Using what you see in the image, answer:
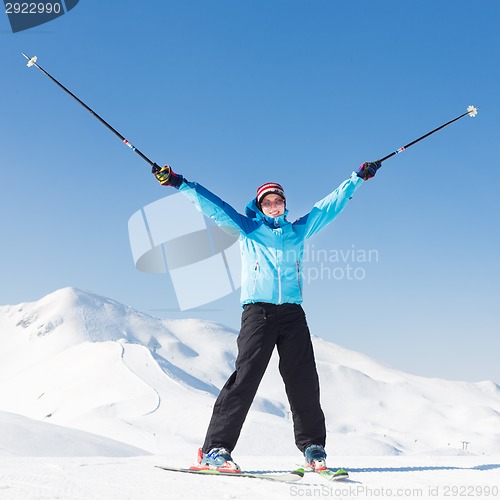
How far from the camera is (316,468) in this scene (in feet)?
16.6

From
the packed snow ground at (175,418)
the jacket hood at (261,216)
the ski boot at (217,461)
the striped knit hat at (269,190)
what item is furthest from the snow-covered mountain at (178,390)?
the striped knit hat at (269,190)

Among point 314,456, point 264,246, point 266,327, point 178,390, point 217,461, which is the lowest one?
point 217,461

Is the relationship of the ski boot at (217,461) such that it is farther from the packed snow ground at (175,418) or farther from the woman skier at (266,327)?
the packed snow ground at (175,418)

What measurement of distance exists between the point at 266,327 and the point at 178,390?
4982cm

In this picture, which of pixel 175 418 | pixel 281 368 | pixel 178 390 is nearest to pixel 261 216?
pixel 281 368

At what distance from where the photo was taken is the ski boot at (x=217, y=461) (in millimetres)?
4855

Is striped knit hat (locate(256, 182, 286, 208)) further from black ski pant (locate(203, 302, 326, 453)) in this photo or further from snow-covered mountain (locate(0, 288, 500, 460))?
snow-covered mountain (locate(0, 288, 500, 460))

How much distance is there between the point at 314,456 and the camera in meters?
5.21

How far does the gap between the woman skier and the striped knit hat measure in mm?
252

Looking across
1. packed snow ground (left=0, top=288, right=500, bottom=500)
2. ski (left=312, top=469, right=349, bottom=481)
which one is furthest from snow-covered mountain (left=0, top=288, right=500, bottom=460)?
ski (left=312, top=469, right=349, bottom=481)

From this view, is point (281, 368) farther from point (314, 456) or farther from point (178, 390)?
point (178, 390)

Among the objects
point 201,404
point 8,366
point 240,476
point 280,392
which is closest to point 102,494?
point 240,476

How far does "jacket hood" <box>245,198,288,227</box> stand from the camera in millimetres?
5656

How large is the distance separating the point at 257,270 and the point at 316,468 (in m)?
1.86
